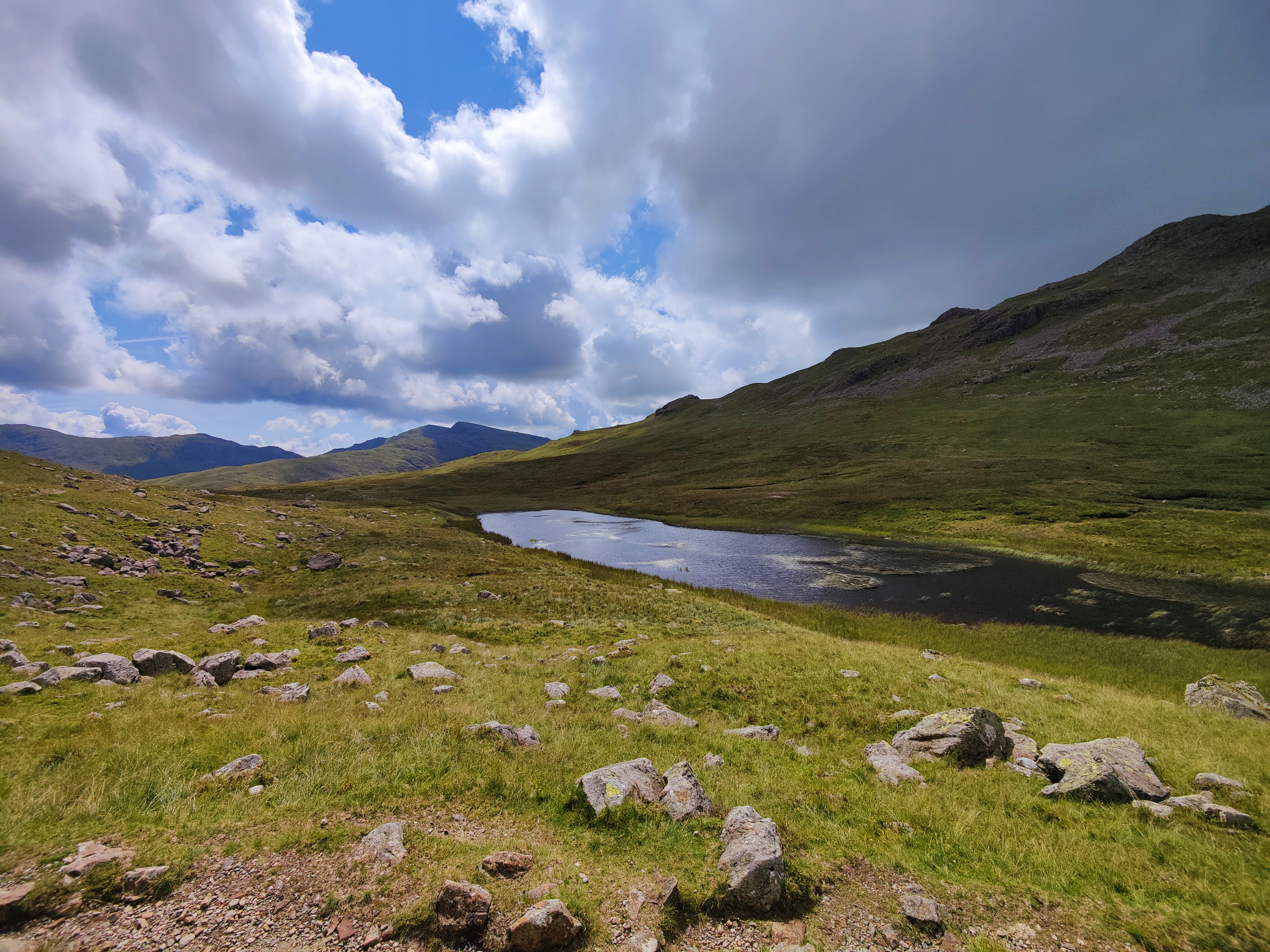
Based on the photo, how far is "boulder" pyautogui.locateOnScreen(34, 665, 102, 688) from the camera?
491 inches

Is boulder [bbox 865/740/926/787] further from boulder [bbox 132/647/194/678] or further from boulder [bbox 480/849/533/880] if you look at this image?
boulder [bbox 132/647/194/678]

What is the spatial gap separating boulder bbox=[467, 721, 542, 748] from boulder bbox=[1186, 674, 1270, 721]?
22.6m

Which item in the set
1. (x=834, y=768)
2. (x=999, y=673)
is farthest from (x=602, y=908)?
(x=999, y=673)

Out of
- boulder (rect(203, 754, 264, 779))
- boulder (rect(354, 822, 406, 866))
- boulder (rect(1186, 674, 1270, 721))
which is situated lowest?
boulder (rect(1186, 674, 1270, 721))

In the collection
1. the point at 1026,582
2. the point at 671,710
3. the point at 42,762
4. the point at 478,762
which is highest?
the point at 42,762

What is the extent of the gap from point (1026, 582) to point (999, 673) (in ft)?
94.2

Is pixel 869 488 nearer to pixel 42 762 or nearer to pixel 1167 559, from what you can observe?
pixel 1167 559

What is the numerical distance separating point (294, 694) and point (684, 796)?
11730 mm

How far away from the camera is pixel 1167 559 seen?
44750 millimetres

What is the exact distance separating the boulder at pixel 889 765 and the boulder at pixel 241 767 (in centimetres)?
1395

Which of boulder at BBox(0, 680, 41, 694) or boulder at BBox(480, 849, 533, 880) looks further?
boulder at BBox(0, 680, 41, 694)

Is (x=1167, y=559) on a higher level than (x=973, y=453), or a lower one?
lower

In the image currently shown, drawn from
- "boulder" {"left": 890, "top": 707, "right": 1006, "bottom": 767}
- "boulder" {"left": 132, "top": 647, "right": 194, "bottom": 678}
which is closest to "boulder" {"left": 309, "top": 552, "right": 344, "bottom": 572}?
"boulder" {"left": 132, "top": 647, "right": 194, "bottom": 678}

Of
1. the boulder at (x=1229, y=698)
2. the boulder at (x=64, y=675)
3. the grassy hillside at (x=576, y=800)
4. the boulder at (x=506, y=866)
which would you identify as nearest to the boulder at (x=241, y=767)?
the grassy hillside at (x=576, y=800)
